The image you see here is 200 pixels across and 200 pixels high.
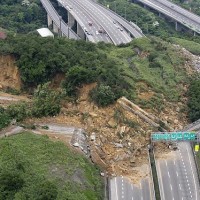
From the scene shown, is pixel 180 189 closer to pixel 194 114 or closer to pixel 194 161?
pixel 194 161

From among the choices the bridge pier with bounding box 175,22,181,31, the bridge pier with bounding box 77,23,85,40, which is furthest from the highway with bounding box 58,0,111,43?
the bridge pier with bounding box 175,22,181,31

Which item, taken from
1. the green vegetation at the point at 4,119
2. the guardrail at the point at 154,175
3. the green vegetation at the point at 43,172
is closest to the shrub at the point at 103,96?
the guardrail at the point at 154,175

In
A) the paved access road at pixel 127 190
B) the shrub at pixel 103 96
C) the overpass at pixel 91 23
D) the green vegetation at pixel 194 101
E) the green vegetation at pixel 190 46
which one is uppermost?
the shrub at pixel 103 96

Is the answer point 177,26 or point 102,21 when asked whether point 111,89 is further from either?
point 177,26

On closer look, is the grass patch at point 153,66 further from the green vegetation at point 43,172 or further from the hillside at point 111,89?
the green vegetation at point 43,172

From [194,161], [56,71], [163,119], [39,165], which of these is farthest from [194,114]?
[39,165]

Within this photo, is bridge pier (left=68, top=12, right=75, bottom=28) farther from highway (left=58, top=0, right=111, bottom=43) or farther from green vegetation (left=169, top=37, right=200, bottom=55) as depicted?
green vegetation (left=169, top=37, right=200, bottom=55)

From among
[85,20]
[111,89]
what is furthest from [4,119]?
[85,20]
